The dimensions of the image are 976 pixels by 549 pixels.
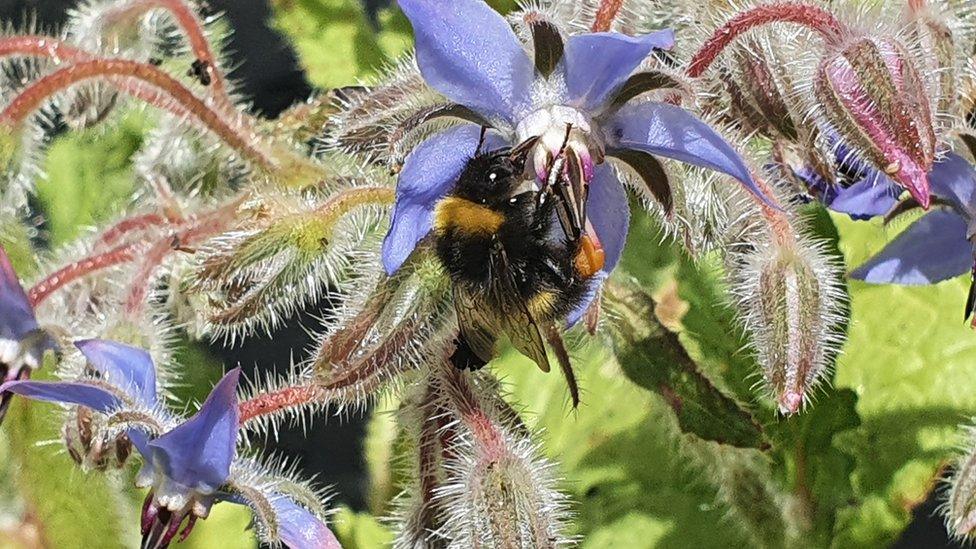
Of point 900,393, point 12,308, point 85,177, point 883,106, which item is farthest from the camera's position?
point 85,177

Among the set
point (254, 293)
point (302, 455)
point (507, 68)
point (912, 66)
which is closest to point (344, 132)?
point (254, 293)

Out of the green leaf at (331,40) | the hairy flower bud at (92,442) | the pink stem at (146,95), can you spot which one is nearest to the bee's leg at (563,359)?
the hairy flower bud at (92,442)

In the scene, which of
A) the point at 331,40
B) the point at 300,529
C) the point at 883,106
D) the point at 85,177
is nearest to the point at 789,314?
the point at 883,106

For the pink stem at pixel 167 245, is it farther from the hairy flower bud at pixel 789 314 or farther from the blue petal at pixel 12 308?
the hairy flower bud at pixel 789 314

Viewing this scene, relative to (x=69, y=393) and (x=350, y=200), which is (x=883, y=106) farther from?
(x=69, y=393)

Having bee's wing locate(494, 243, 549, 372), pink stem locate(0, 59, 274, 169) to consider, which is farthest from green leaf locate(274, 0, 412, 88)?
bee's wing locate(494, 243, 549, 372)

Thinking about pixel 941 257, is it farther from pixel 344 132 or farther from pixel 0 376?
pixel 0 376

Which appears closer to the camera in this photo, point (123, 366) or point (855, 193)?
point (123, 366)
